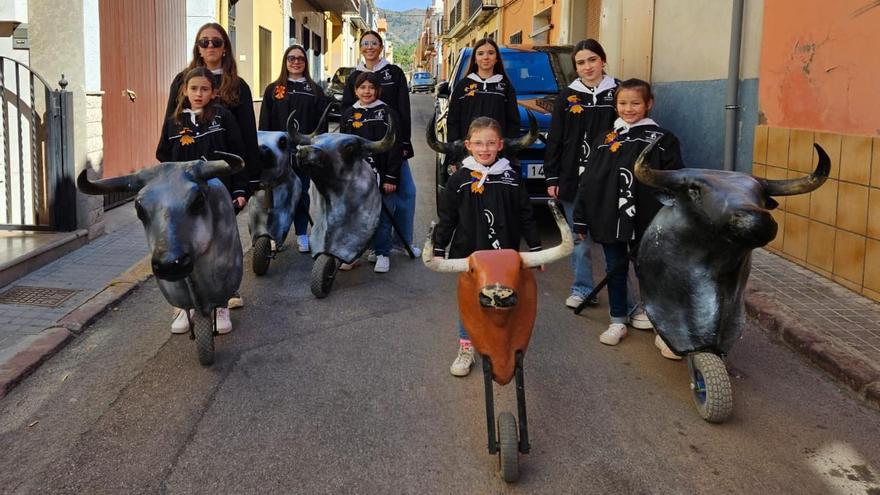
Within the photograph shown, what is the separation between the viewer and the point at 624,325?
507 cm

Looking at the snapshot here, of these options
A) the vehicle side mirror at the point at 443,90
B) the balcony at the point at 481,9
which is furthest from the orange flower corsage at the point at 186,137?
the balcony at the point at 481,9

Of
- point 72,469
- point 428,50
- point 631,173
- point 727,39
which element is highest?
point 428,50

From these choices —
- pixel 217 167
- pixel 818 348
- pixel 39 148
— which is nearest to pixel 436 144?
pixel 217 167

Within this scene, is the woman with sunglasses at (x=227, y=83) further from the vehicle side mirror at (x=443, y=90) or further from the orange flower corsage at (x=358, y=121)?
the vehicle side mirror at (x=443, y=90)

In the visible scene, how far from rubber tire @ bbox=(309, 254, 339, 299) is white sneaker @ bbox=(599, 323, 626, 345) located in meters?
2.14

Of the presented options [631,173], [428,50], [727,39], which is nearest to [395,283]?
[631,173]

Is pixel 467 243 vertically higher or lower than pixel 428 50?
lower

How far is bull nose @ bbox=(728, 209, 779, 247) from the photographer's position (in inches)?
134

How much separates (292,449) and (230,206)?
5.98 ft

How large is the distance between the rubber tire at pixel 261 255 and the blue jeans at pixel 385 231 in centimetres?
91

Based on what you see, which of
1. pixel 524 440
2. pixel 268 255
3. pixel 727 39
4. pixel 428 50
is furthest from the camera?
pixel 428 50

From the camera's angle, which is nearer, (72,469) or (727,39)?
(72,469)

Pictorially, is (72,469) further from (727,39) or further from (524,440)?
(727,39)

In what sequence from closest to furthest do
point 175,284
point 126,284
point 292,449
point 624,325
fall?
point 292,449 → point 175,284 → point 624,325 → point 126,284
